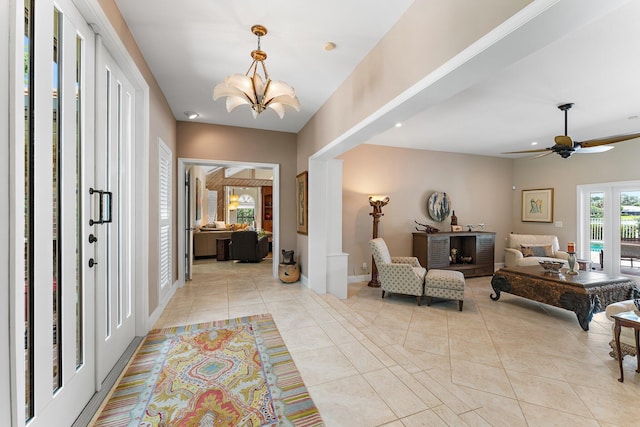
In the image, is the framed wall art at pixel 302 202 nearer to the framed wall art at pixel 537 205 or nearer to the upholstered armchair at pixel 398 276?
the upholstered armchair at pixel 398 276

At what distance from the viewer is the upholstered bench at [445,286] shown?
12.7ft

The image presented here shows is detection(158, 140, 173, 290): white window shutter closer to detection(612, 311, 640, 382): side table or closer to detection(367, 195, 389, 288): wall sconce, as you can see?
detection(367, 195, 389, 288): wall sconce

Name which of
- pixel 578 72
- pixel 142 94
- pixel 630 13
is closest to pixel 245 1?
pixel 142 94

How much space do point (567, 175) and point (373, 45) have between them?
6.09 metres

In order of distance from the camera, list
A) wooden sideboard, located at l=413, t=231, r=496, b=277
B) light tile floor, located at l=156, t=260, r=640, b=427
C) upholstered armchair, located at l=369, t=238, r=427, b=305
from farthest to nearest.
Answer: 1. wooden sideboard, located at l=413, t=231, r=496, b=277
2. upholstered armchair, located at l=369, t=238, r=427, b=305
3. light tile floor, located at l=156, t=260, r=640, b=427

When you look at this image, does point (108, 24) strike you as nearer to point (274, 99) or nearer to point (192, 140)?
point (274, 99)

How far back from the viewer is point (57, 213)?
138 centimetres

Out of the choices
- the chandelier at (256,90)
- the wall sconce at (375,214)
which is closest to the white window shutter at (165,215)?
the chandelier at (256,90)

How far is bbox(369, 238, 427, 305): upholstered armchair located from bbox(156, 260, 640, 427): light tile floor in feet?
0.74

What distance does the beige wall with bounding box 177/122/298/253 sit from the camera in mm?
4473

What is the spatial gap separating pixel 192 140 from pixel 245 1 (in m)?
2.97

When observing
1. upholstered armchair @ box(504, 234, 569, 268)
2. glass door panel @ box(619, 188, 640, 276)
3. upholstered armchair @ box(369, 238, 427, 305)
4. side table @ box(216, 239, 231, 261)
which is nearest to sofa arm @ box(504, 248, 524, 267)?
upholstered armchair @ box(504, 234, 569, 268)

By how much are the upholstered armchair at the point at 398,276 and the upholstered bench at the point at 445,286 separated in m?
0.10

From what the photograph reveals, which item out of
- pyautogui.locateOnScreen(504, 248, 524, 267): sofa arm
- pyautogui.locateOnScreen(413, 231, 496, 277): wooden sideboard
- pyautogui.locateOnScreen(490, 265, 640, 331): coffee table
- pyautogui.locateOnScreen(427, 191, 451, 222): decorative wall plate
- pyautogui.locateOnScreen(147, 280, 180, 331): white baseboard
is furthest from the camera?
pyautogui.locateOnScreen(427, 191, 451, 222): decorative wall plate
